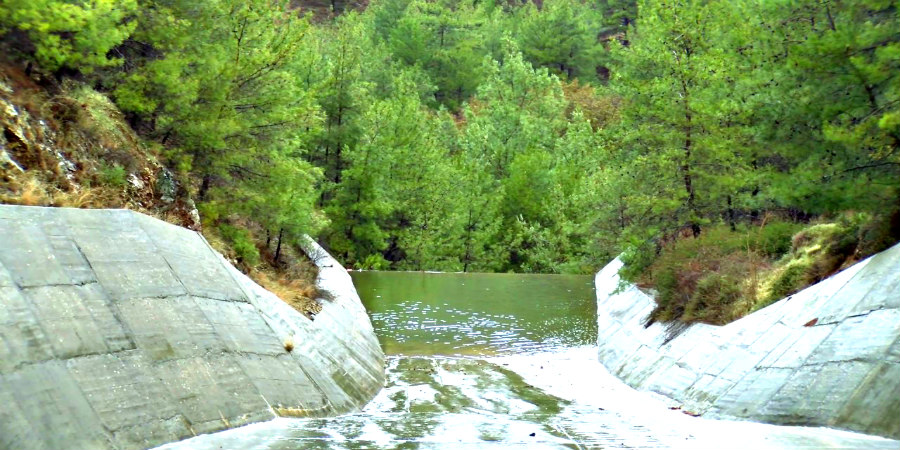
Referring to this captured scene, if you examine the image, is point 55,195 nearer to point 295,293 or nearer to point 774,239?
point 295,293

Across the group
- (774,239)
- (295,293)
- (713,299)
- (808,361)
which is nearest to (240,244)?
(295,293)

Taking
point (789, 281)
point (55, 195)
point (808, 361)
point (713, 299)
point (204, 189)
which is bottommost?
point (713, 299)

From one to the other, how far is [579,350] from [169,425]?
54.6 ft

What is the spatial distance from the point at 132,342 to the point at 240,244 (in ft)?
38.7

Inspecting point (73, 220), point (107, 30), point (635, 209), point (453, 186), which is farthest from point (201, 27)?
point (453, 186)

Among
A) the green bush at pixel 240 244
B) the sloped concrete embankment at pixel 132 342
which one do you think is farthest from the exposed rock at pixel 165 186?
the sloped concrete embankment at pixel 132 342

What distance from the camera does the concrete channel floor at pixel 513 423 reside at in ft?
29.4

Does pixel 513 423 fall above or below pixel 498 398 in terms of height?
above

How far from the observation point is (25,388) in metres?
7.79

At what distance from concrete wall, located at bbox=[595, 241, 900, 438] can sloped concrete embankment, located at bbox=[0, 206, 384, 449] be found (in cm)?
617

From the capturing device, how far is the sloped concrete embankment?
8.04 metres

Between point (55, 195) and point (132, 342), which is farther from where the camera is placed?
point (55, 195)

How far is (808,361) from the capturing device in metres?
11.5

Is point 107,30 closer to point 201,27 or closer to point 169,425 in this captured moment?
point 201,27
